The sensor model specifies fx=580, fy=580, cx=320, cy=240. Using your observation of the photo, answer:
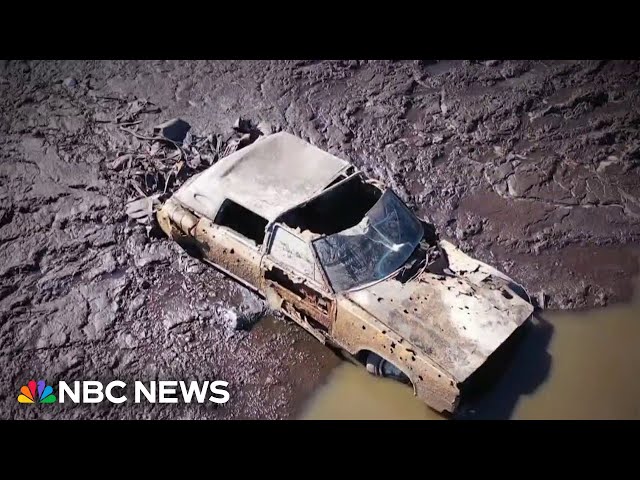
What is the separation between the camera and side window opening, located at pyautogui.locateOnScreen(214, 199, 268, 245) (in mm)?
5473

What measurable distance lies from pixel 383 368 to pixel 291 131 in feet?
12.5

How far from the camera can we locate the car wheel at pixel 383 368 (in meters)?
4.88

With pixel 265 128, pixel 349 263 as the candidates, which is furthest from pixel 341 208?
pixel 265 128

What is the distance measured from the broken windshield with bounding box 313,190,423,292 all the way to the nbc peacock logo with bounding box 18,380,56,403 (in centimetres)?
262

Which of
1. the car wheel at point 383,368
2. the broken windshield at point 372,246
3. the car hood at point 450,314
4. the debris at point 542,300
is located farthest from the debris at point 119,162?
the debris at point 542,300

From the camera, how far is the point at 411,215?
5578mm

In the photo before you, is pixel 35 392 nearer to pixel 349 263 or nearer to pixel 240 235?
pixel 240 235

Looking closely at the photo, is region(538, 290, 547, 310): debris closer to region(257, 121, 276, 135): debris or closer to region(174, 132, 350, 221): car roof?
region(174, 132, 350, 221): car roof

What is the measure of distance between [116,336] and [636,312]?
16.9 feet

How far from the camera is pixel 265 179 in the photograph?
5578mm

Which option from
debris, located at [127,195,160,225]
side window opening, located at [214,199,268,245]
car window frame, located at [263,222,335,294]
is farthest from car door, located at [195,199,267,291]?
debris, located at [127,195,160,225]

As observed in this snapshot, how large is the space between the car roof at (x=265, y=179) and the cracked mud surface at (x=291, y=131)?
940 millimetres

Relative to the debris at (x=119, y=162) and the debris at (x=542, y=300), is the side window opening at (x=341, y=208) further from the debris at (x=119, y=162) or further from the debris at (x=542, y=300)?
the debris at (x=119, y=162)
